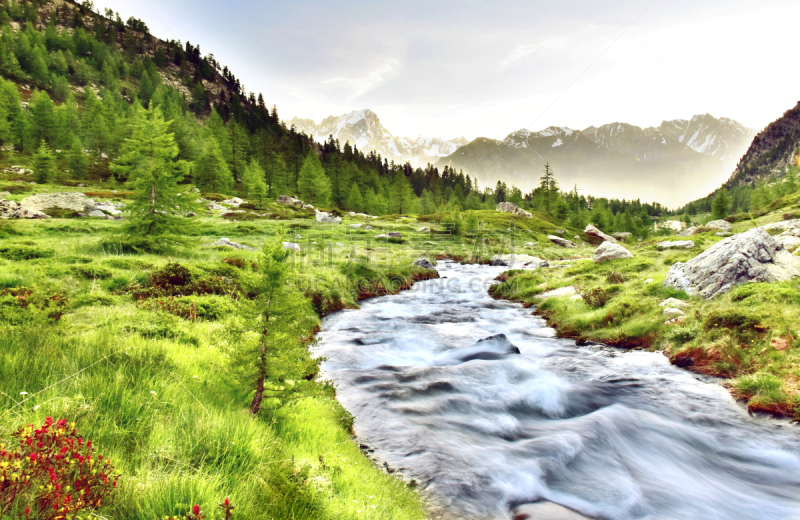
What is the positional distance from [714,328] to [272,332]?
11.2 m

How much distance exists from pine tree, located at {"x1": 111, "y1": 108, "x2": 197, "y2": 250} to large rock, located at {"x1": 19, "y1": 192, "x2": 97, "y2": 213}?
808 inches

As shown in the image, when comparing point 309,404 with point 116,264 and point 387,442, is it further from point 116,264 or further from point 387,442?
point 116,264

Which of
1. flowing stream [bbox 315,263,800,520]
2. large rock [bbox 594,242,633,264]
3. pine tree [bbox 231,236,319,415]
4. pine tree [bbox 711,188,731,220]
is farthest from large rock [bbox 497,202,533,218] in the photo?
pine tree [bbox 231,236,319,415]

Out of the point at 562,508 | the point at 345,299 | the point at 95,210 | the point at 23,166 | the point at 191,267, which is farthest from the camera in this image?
the point at 23,166

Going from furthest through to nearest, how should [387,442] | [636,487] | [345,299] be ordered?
[345,299] < [387,442] < [636,487]

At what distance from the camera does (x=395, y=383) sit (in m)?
8.94

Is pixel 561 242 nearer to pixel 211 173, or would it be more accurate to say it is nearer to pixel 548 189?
pixel 548 189

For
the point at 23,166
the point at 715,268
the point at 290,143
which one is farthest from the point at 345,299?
the point at 290,143

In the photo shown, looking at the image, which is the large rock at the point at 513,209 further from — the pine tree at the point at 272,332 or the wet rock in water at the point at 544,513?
the pine tree at the point at 272,332

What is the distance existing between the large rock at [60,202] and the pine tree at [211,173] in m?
44.0

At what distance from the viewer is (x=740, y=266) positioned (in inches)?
461

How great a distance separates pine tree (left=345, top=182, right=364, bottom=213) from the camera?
9431cm

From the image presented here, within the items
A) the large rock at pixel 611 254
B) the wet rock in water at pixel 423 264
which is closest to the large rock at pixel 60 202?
the wet rock in water at pixel 423 264

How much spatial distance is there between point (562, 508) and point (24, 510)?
5.81 metres
